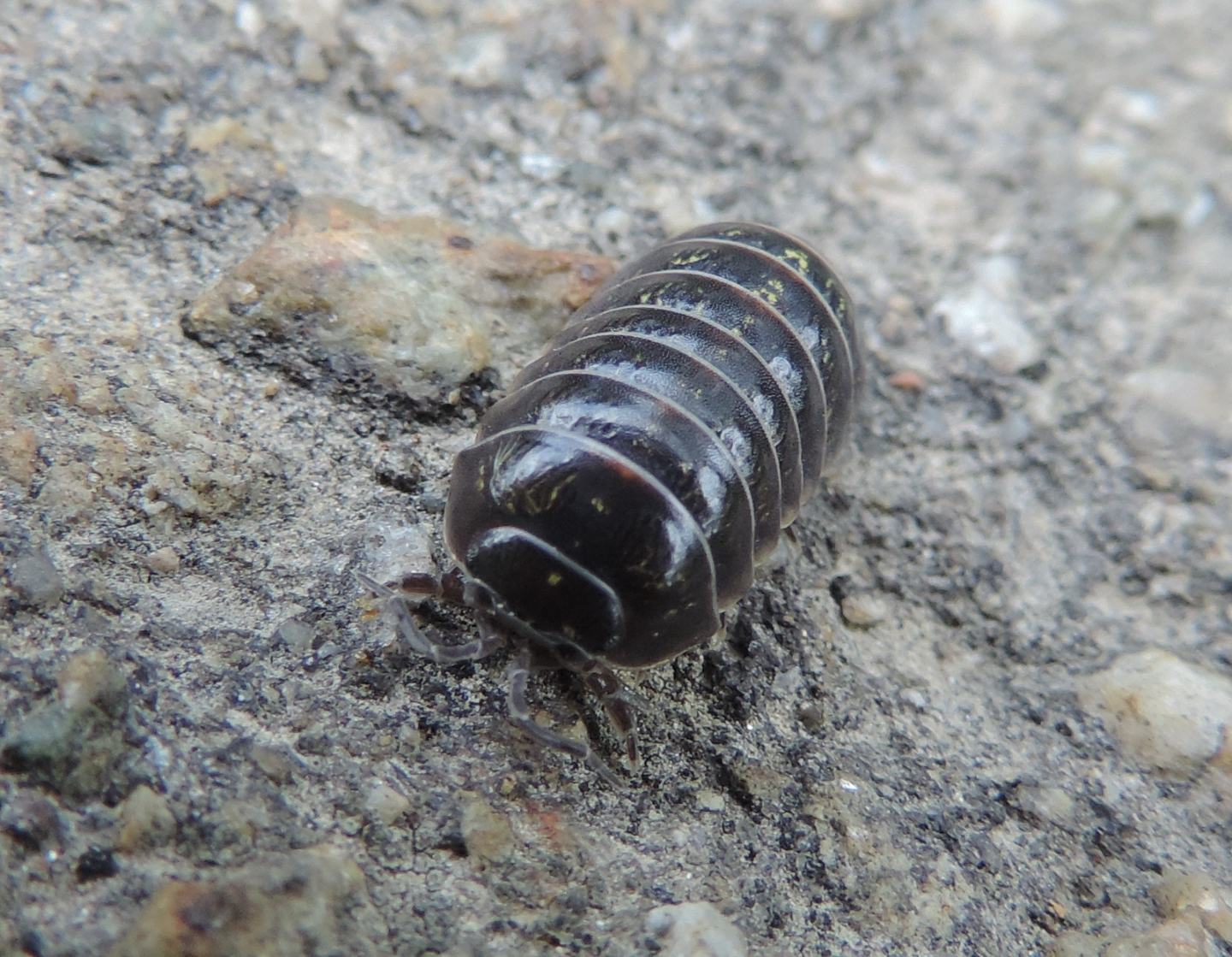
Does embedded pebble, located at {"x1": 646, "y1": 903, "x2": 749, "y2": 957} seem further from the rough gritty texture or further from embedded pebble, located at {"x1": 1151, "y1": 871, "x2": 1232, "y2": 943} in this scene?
embedded pebble, located at {"x1": 1151, "y1": 871, "x2": 1232, "y2": 943}

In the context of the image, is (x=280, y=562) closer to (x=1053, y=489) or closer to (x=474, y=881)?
(x=474, y=881)

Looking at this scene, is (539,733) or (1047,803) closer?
(539,733)

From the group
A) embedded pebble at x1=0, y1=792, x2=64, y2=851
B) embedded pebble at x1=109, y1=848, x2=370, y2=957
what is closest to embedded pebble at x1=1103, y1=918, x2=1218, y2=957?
embedded pebble at x1=109, y1=848, x2=370, y2=957

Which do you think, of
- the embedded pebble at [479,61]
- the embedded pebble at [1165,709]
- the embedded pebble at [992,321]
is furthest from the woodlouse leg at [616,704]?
the embedded pebble at [479,61]

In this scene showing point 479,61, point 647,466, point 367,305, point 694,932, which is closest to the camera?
point 694,932

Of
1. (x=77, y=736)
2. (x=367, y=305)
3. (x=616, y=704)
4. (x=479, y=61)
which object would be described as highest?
(x=479, y=61)

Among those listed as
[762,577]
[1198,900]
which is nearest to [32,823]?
[762,577]

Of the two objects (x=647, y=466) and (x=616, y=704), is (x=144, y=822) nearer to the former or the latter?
(x=616, y=704)
